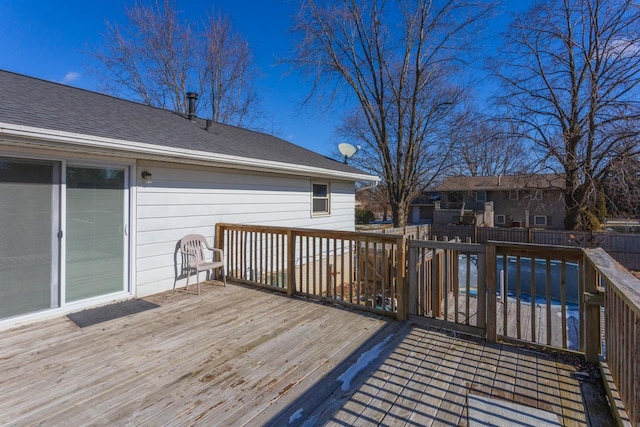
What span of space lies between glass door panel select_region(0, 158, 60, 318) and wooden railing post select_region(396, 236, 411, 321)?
398cm

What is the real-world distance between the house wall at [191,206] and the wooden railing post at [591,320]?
201 inches

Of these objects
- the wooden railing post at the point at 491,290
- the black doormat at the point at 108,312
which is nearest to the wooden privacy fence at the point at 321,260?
the wooden railing post at the point at 491,290

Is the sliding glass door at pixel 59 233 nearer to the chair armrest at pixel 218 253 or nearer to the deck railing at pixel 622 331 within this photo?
the chair armrest at pixel 218 253

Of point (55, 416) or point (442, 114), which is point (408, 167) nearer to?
point (442, 114)

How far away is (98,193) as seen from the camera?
4121mm

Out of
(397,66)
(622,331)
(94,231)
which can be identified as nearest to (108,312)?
(94,231)

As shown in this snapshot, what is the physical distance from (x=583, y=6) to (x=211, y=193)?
14128 millimetres

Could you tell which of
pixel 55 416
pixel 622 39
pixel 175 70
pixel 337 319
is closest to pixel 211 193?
pixel 337 319

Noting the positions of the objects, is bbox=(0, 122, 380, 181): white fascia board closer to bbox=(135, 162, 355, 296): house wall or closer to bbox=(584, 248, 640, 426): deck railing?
bbox=(135, 162, 355, 296): house wall

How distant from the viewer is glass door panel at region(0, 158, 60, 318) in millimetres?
3412

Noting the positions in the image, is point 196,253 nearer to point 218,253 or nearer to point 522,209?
point 218,253

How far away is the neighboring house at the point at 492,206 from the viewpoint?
19750mm

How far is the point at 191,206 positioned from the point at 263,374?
348cm

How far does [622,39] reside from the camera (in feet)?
35.1
